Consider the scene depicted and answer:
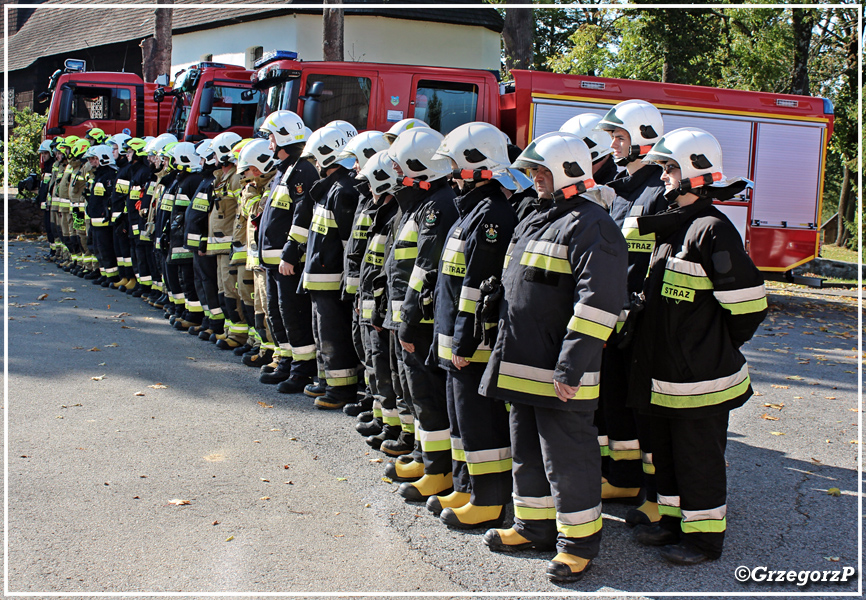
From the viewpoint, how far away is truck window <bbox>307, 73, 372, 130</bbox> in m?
11.1

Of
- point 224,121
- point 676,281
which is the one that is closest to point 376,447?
point 676,281

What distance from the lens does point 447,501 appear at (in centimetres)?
464

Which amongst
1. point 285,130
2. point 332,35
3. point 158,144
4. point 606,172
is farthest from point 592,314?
point 332,35

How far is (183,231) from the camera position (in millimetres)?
9570

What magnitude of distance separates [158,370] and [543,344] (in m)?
4.89

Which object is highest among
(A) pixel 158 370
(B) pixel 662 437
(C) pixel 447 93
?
(C) pixel 447 93

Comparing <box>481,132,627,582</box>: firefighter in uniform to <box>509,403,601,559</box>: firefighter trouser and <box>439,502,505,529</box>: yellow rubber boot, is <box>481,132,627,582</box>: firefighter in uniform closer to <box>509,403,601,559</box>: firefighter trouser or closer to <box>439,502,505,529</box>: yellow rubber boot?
<box>509,403,601,559</box>: firefighter trouser

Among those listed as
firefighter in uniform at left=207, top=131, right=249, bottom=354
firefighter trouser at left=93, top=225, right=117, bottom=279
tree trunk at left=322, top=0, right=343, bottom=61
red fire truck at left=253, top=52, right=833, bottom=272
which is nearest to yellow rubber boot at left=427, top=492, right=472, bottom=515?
firefighter in uniform at left=207, top=131, right=249, bottom=354

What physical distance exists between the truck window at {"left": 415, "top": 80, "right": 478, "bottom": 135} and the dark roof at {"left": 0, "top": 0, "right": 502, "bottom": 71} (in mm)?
9221

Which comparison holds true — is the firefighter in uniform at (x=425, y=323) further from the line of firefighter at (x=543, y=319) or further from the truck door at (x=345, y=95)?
the truck door at (x=345, y=95)

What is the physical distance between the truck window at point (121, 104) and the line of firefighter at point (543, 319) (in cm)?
1154

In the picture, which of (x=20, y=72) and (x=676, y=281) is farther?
(x=20, y=72)

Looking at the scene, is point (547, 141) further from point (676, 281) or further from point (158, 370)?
point (158, 370)

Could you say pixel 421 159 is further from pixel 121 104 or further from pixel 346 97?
pixel 121 104
